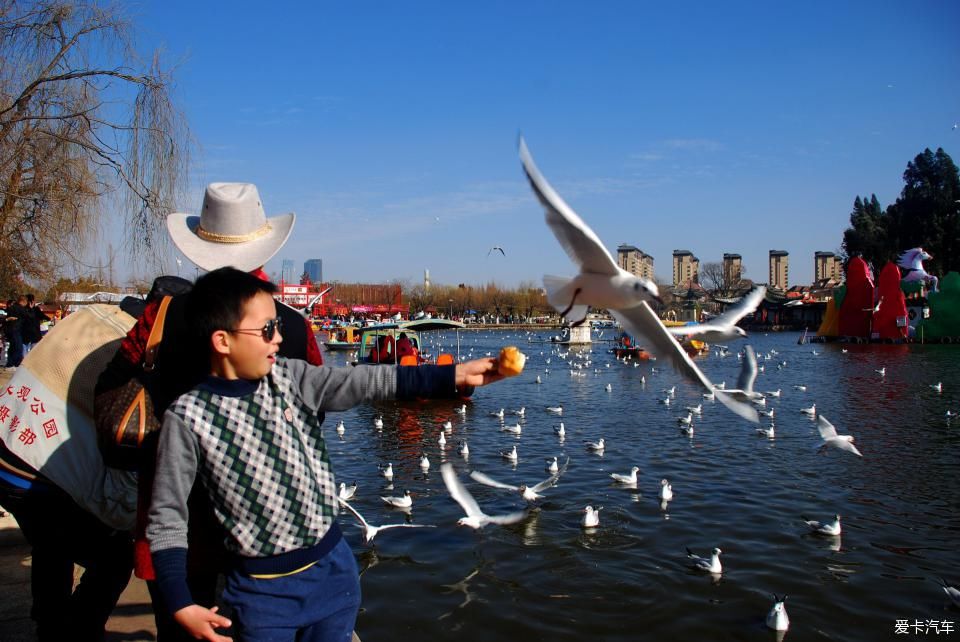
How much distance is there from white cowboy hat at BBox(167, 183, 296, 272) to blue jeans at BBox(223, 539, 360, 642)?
107 cm

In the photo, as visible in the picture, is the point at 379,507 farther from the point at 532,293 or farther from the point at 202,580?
the point at 532,293

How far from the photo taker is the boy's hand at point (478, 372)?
6.58 feet

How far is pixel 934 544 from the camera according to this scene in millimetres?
7070

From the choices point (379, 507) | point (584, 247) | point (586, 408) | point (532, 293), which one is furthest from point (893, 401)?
point (532, 293)

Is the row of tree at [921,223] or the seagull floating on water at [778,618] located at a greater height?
the row of tree at [921,223]

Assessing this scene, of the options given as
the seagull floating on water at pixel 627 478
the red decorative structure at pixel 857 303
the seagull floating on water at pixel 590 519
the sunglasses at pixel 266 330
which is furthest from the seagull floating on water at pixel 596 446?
the red decorative structure at pixel 857 303

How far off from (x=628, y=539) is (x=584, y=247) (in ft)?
18.5

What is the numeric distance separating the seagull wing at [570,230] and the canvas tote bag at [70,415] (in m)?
1.80

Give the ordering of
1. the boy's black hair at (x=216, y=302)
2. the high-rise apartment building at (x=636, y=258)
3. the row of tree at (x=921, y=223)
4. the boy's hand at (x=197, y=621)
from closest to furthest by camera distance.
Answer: the boy's hand at (x=197, y=621)
the boy's black hair at (x=216, y=302)
the high-rise apartment building at (x=636, y=258)
the row of tree at (x=921, y=223)

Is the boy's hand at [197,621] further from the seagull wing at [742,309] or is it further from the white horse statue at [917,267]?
the white horse statue at [917,267]

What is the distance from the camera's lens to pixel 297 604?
1.96 metres

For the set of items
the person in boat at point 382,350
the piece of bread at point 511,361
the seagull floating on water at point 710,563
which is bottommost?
the seagull floating on water at point 710,563

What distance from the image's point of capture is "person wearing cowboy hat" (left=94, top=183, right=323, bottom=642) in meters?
2.09

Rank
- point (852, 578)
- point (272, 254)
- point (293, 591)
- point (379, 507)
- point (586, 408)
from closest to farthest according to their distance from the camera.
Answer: point (293, 591), point (272, 254), point (852, 578), point (379, 507), point (586, 408)
